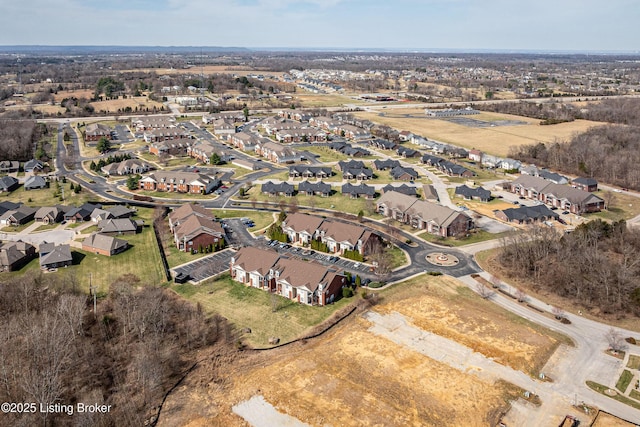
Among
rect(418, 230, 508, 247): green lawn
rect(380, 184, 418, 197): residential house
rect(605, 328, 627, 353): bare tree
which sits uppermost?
rect(380, 184, 418, 197): residential house

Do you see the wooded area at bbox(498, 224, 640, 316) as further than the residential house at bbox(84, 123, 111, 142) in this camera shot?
No

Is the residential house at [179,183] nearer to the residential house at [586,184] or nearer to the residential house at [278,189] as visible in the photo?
the residential house at [278,189]

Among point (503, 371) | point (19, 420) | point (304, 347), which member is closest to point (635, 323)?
point (503, 371)

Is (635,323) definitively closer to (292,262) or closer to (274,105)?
(292,262)

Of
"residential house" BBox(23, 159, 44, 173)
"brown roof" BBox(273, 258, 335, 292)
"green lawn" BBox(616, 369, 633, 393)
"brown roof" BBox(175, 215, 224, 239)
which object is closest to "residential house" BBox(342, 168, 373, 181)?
"brown roof" BBox(175, 215, 224, 239)

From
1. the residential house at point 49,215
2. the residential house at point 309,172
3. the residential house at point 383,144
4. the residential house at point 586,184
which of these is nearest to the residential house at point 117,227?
the residential house at point 49,215

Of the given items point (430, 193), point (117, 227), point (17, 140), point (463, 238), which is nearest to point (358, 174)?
point (430, 193)

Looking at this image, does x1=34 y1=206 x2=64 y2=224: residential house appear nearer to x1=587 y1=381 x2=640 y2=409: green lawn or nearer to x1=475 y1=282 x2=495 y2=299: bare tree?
x1=475 y1=282 x2=495 y2=299: bare tree
